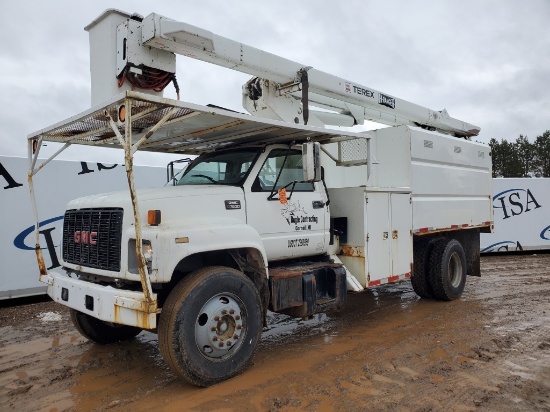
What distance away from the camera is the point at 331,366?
4.45 m

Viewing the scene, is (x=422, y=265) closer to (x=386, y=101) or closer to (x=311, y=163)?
(x=386, y=101)

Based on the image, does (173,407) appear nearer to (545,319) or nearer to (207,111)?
(207,111)

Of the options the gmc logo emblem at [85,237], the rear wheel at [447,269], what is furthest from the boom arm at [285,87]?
the rear wheel at [447,269]

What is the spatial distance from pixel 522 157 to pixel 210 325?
50548 mm

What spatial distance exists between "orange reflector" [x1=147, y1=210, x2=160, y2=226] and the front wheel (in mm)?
587

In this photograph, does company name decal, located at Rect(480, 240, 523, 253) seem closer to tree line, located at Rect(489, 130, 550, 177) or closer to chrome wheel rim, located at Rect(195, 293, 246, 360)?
chrome wheel rim, located at Rect(195, 293, 246, 360)

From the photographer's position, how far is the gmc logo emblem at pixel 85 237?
431 centimetres

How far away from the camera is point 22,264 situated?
764 centimetres

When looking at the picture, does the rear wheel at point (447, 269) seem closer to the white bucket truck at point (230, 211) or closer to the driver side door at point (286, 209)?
the white bucket truck at point (230, 211)

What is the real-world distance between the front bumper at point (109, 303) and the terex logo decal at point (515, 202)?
1230 centimetres

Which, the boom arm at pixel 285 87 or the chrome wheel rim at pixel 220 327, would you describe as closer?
the chrome wheel rim at pixel 220 327

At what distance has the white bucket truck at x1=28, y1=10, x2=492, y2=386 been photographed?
3824 mm

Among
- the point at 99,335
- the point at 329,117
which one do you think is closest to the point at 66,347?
the point at 99,335

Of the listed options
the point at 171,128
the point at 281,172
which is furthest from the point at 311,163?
the point at 171,128
